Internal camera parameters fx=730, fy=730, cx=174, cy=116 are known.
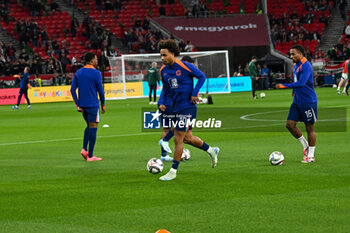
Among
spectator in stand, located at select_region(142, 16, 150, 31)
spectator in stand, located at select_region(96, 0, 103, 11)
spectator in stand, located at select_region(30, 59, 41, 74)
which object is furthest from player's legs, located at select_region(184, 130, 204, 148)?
spectator in stand, located at select_region(96, 0, 103, 11)

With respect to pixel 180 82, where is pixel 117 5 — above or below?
below

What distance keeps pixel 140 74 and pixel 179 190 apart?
38278 mm

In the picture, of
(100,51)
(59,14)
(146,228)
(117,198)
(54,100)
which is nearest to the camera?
(146,228)

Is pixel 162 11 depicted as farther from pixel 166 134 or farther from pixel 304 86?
pixel 304 86

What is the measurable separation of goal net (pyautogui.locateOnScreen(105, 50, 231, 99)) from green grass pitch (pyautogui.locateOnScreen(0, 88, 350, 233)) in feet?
94.0

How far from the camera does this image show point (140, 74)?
Result: 48.7 m

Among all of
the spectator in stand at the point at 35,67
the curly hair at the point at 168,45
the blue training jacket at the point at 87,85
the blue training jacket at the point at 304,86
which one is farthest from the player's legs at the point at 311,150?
the spectator in stand at the point at 35,67

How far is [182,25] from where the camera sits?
2297 inches

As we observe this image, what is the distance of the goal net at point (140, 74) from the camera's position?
4744cm

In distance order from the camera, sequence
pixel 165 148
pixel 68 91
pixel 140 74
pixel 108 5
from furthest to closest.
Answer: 1. pixel 108 5
2. pixel 140 74
3. pixel 68 91
4. pixel 165 148

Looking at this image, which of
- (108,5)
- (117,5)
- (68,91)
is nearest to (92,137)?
(68,91)

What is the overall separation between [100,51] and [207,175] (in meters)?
41.5

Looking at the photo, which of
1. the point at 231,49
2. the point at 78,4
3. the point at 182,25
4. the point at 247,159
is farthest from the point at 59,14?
the point at 247,159

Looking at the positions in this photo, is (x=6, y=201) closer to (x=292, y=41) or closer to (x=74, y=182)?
(x=74, y=182)
